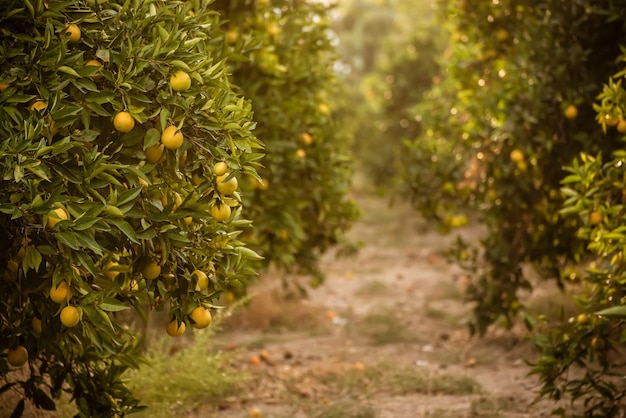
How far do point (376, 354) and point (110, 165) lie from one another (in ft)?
12.8

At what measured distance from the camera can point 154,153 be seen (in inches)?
103

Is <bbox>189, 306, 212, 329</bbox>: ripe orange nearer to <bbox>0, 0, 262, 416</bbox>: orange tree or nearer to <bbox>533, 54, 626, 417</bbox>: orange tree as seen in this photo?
<bbox>0, 0, 262, 416</bbox>: orange tree

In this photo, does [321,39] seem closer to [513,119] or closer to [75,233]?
[513,119]

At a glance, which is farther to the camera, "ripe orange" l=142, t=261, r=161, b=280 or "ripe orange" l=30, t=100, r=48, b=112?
"ripe orange" l=142, t=261, r=161, b=280

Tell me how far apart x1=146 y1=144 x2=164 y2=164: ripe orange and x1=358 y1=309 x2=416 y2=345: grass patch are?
13.1 ft

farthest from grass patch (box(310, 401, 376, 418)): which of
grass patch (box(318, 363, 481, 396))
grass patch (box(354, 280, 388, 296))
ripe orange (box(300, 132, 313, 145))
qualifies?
grass patch (box(354, 280, 388, 296))

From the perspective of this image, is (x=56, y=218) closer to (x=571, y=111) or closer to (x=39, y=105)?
(x=39, y=105)

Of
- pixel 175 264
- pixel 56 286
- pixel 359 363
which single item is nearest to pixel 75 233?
pixel 56 286

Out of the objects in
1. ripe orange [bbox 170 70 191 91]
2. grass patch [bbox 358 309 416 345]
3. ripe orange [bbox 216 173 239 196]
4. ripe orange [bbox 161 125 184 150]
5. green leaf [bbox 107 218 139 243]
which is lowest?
green leaf [bbox 107 218 139 243]

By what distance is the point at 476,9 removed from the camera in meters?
5.48

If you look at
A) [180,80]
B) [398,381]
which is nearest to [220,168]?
[180,80]

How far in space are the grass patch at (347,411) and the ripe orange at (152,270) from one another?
208cm

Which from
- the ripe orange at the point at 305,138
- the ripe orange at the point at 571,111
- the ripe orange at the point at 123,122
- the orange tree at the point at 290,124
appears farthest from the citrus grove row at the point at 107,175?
the ripe orange at the point at 571,111

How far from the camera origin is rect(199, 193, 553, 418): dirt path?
15.1 feet
